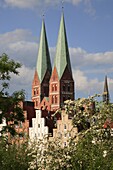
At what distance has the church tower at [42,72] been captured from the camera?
126812 mm

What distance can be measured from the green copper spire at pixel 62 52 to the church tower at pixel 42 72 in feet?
15.7

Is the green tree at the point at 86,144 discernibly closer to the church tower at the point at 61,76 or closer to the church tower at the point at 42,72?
the church tower at the point at 61,76

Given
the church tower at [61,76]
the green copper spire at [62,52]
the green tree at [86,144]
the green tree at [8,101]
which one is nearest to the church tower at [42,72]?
the church tower at [61,76]

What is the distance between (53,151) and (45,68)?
366 feet

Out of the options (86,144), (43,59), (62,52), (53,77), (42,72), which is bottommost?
(86,144)

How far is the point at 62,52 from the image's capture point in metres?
122

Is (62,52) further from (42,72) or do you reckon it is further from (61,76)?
(42,72)

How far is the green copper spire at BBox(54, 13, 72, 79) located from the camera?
4779 inches

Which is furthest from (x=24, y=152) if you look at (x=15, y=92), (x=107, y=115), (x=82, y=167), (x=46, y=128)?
(x=46, y=128)

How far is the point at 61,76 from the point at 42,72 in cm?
518

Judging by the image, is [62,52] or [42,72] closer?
[62,52]

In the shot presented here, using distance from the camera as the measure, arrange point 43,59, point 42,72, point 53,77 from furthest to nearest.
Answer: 1. point 42,72
2. point 43,59
3. point 53,77

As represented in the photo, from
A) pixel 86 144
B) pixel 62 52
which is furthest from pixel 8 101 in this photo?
pixel 62 52

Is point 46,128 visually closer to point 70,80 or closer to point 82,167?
point 82,167
